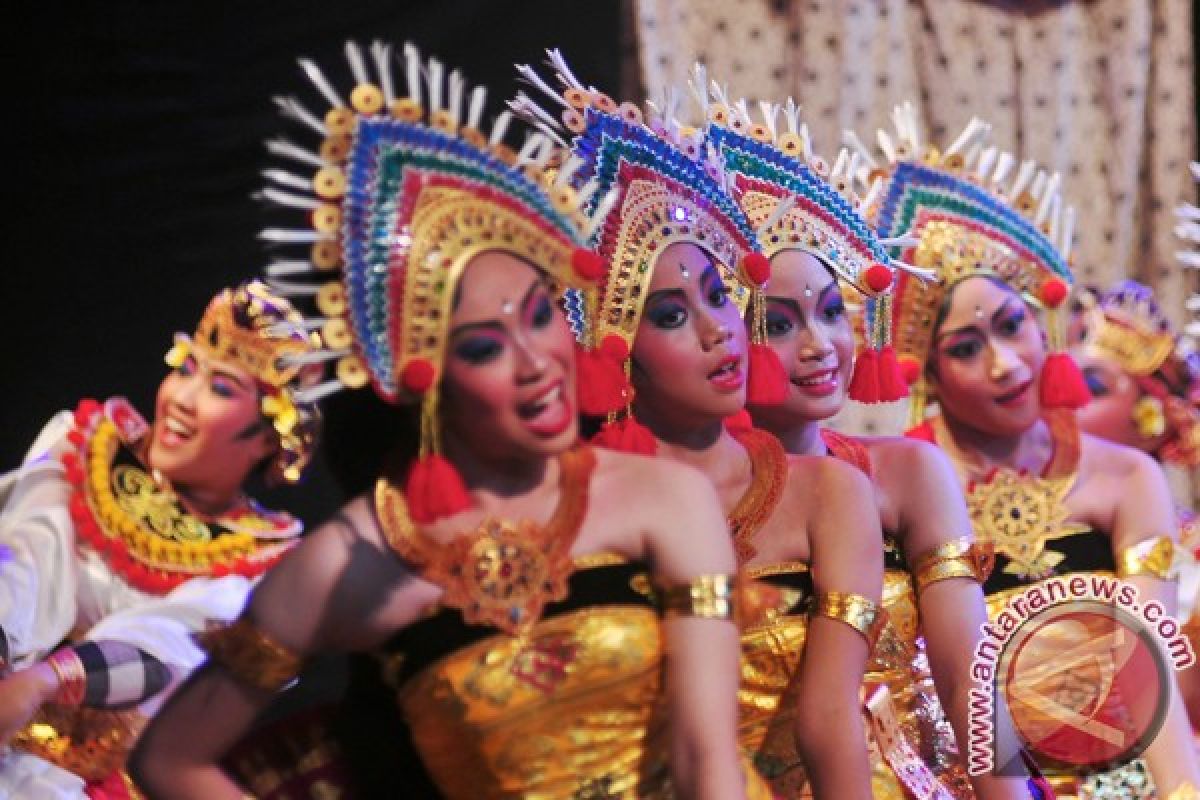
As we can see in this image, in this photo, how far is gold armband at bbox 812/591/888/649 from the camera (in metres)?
2.89

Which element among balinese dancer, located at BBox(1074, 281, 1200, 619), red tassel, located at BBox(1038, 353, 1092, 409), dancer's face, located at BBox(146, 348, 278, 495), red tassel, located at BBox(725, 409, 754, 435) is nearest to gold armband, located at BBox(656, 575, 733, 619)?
red tassel, located at BBox(725, 409, 754, 435)

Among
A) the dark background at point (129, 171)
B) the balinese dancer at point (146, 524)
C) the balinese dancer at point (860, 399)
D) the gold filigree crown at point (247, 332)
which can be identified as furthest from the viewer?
the dark background at point (129, 171)

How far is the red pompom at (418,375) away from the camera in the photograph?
2379mm

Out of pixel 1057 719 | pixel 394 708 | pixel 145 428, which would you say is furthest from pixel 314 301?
pixel 145 428

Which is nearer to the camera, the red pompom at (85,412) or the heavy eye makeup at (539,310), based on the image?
the heavy eye makeup at (539,310)

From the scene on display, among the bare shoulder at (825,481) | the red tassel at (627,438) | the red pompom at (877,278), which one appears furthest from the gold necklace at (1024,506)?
the red tassel at (627,438)

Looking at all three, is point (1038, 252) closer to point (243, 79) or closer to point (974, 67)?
point (243, 79)

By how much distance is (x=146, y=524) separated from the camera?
4.17m

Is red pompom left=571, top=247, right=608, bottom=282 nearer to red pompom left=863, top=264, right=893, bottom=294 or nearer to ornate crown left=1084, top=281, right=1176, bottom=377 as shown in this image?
red pompom left=863, top=264, right=893, bottom=294

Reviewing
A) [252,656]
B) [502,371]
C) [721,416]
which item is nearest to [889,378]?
[721,416]

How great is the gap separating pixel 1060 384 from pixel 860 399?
80 centimetres

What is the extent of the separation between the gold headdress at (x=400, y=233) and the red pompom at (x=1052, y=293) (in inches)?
71.3

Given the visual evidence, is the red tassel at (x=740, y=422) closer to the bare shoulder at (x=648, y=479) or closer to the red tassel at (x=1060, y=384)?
the bare shoulder at (x=648, y=479)

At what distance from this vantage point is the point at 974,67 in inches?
248
